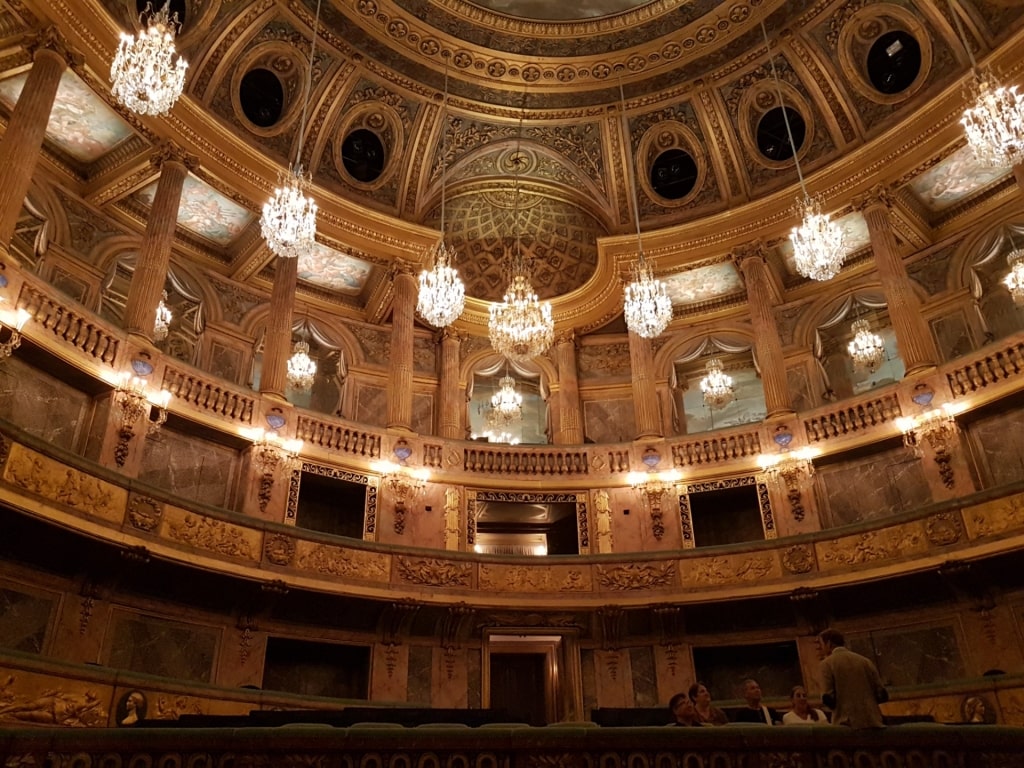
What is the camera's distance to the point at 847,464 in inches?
560

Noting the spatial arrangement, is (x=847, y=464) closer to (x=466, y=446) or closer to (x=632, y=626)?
(x=632, y=626)

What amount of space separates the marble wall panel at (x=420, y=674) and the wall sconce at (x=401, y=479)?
6.95 feet

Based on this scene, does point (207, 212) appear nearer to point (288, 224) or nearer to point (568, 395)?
point (288, 224)

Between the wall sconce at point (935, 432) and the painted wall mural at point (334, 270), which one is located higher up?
the painted wall mural at point (334, 270)

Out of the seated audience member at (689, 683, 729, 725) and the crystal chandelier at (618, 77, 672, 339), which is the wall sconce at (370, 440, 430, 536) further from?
the seated audience member at (689, 683, 729, 725)

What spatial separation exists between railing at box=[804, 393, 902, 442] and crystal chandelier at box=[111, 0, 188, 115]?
12077 mm

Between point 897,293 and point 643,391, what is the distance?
17.3 feet

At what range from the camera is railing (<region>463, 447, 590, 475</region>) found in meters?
15.1

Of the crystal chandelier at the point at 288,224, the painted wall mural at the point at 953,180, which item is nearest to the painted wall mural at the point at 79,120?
the crystal chandelier at the point at 288,224

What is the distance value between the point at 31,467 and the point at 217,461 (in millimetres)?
4177

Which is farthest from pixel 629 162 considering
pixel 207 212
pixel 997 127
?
pixel 207 212

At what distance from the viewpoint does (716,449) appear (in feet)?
48.8

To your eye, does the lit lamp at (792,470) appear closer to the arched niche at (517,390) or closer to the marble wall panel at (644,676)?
the marble wall panel at (644,676)

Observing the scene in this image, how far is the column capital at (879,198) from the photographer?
49.1ft
